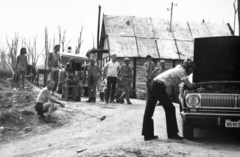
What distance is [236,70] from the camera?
9.68m

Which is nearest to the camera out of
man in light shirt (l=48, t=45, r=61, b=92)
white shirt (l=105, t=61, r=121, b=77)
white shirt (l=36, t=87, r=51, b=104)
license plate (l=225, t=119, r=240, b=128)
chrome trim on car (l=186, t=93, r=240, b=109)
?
license plate (l=225, t=119, r=240, b=128)

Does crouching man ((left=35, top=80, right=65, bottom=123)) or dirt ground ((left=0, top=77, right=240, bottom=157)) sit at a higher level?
crouching man ((left=35, top=80, right=65, bottom=123))

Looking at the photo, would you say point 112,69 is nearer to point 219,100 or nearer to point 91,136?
point 91,136

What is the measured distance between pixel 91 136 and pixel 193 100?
9.90 feet

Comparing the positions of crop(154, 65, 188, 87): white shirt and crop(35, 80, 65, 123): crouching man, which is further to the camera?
crop(35, 80, 65, 123): crouching man

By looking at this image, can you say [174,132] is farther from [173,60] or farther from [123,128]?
[173,60]

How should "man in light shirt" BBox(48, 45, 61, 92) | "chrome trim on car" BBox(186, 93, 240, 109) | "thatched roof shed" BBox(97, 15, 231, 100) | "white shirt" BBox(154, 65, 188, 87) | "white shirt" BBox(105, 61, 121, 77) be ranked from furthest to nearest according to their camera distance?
"thatched roof shed" BBox(97, 15, 231, 100)
"man in light shirt" BBox(48, 45, 61, 92)
"white shirt" BBox(105, 61, 121, 77)
"white shirt" BBox(154, 65, 188, 87)
"chrome trim on car" BBox(186, 93, 240, 109)

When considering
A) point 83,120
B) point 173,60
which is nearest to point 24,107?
point 83,120

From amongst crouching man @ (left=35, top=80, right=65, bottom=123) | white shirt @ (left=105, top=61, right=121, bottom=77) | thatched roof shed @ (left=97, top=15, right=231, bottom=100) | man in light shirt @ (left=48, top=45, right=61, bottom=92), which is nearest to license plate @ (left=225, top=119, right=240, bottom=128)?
crouching man @ (left=35, top=80, right=65, bottom=123)

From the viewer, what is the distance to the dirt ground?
272 inches

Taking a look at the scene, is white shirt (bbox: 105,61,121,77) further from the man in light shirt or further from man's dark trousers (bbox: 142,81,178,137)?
man's dark trousers (bbox: 142,81,178,137)

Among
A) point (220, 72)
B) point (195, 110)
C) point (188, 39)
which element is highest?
point (188, 39)

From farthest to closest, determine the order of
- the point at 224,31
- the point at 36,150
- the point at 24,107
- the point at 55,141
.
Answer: the point at 224,31
the point at 24,107
the point at 55,141
the point at 36,150

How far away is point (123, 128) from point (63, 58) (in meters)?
12.8
